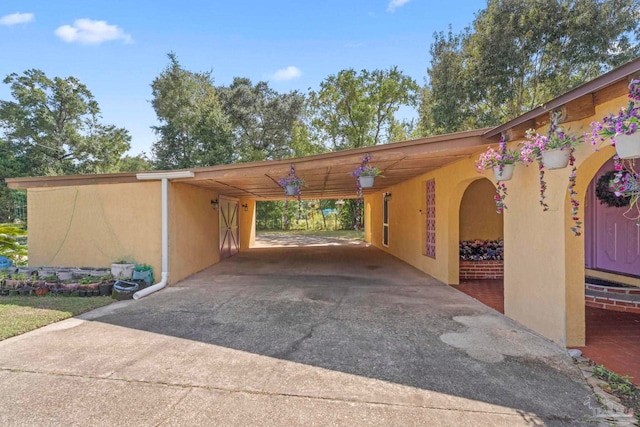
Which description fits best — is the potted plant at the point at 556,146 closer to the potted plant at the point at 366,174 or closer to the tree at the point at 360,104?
the potted plant at the point at 366,174

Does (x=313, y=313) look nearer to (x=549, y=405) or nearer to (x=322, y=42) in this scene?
(x=549, y=405)

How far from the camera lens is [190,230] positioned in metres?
7.71

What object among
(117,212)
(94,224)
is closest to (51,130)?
(94,224)

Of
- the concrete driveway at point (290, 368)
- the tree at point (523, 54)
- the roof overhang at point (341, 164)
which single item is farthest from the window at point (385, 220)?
the concrete driveway at point (290, 368)

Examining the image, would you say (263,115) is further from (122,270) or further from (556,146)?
(556,146)

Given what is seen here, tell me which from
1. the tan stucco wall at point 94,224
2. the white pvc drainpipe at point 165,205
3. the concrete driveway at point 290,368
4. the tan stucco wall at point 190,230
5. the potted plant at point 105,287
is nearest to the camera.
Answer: the concrete driveway at point 290,368

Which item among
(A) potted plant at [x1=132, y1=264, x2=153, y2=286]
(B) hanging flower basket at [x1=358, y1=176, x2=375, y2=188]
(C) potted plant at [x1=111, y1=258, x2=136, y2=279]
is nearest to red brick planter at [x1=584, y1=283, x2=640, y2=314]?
(B) hanging flower basket at [x1=358, y1=176, x2=375, y2=188]

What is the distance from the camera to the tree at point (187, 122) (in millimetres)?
18672

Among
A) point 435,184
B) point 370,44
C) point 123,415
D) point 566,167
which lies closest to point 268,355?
point 123,415

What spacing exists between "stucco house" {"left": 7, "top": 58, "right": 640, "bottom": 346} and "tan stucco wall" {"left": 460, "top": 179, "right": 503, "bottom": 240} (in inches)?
0.9

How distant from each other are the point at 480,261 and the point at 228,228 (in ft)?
26.1

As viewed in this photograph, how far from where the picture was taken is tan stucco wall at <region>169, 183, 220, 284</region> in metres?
6.81

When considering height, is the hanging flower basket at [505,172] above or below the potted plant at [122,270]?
above

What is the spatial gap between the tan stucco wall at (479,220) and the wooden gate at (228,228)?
23.0 ft
